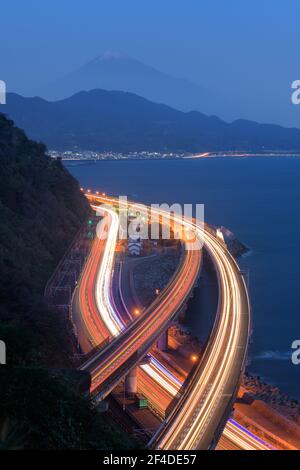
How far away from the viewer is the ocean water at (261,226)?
12975mm

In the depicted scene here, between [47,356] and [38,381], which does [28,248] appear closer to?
[47,356]

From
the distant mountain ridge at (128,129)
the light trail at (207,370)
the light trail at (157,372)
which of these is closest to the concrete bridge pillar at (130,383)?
the light trail at (207,370)

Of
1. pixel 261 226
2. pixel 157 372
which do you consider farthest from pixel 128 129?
pixel 157 372

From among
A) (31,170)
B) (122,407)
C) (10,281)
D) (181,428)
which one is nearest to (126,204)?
(31,170)

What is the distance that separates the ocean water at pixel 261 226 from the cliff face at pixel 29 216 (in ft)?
14.8

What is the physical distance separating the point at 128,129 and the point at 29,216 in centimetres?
10710

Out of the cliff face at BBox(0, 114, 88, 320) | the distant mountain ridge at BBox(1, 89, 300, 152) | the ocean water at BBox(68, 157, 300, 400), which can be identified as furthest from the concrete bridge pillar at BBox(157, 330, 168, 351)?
the distant mountain ridge at BBox(1, 89, 300, 152)

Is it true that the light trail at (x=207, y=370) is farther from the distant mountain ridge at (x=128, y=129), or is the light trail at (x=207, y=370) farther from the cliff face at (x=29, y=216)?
the distant mountain ridge at (x=128, y=129)

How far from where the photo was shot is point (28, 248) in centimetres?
1415

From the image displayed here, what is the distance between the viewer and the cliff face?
10.9 metres

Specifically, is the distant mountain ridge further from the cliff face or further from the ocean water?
the cliff face

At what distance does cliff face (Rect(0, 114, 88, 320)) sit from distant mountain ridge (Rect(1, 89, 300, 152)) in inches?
3213

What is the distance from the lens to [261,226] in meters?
30.0
